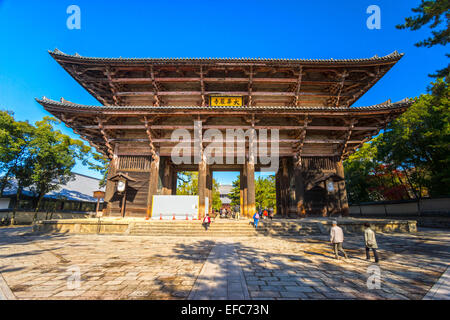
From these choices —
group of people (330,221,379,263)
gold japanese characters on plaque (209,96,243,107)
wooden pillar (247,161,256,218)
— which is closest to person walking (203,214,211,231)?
wooden pillar (247,161,256,218)

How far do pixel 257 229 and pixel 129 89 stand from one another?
13.6 m

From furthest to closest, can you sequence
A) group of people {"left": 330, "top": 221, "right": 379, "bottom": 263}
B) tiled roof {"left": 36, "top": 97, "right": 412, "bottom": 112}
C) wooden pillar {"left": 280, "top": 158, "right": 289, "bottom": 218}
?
wooden pillar {"left": 280, "top": 158, "right": 289, "bottom": 218} < tiled roof {"left": 36, "top": 97, "right": 412, "bottom": 112} < group of people {"left": 330, "top": 221, "right": 379, "bottom": 263}

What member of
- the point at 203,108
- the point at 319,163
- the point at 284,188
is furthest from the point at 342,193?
the point at 203,108

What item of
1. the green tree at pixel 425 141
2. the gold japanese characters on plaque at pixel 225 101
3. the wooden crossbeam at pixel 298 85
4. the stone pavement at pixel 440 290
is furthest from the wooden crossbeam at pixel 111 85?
the green tree at pixel 425 141

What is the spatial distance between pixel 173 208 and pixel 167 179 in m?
3.72

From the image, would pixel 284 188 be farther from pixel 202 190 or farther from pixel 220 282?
pixel 220 282

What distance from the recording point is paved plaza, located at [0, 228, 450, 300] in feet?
10.2

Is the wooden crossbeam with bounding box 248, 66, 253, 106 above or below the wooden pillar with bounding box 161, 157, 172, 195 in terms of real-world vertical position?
above

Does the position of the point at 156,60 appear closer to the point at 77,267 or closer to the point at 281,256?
the point at 77,267

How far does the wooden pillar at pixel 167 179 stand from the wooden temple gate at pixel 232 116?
0.16 metres

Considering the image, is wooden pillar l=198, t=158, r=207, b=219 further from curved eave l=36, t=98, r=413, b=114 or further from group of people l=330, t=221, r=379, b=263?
group of people l=330, t=221, r=379, b=263

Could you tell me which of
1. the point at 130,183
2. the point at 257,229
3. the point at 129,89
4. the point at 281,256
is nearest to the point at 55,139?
the point at 129,89

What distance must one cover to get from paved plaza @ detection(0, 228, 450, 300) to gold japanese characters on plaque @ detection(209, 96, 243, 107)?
34.3ft

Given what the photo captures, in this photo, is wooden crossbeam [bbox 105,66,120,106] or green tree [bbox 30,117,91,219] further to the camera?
green tree [bbox 30,117,91,219]
